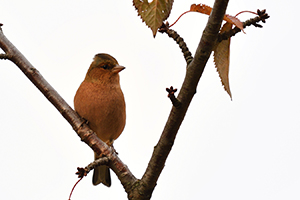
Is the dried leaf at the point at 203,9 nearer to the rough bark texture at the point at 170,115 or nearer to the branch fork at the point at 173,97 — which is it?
the rough bark texture at the point at 170,115

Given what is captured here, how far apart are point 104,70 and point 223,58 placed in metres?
2.86

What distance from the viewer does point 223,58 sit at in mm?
2633

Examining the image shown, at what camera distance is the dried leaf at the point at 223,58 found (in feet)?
8.51

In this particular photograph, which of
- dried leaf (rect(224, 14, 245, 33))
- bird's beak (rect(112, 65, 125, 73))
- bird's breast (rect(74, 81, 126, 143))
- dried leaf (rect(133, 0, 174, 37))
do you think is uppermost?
bird's beak (rect(112, 65, 125, 73))

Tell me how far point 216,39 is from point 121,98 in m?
2.65

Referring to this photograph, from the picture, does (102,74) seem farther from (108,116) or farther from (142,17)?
(142,17)

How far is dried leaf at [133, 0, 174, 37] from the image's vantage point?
7.20 ft

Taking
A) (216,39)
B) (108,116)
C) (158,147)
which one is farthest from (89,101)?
(216,39)

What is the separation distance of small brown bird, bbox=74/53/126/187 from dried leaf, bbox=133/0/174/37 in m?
2.63

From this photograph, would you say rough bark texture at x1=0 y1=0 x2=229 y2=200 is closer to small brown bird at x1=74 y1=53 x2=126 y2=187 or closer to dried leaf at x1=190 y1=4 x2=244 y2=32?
dried leaf at x1=190 y1=4 x2=244 y2=32

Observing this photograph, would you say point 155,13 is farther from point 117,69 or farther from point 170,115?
point 117,69

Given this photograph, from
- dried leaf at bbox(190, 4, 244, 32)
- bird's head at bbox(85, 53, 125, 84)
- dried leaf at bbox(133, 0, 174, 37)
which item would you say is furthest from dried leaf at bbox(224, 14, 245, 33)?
bird's head at bbox(85, 53, 125, 84)

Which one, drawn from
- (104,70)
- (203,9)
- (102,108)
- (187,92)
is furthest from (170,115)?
(104,70)

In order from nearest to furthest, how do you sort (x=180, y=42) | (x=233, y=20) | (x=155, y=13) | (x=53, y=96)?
(x=155, y=13) < (x=233, y=20) < (x=180, y=42) < (x=53, y=96)
